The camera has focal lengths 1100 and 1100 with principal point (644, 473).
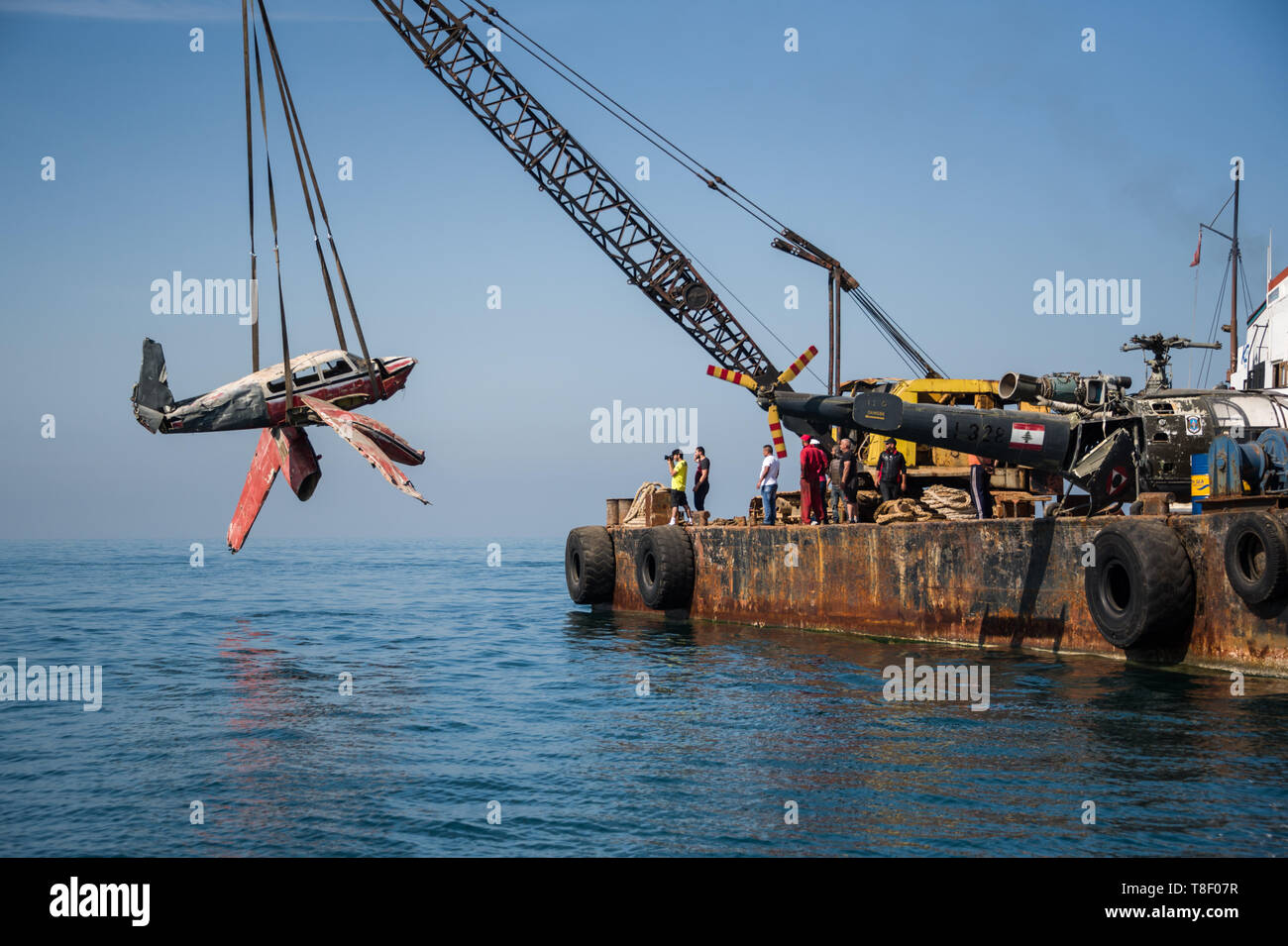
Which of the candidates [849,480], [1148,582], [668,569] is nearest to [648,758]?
[1148,582]

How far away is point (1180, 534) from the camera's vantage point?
16.9m

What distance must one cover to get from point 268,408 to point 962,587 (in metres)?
13.2

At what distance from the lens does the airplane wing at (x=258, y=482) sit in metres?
17.7

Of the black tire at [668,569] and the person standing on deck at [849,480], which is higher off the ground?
the person standing on deck at [849,480]

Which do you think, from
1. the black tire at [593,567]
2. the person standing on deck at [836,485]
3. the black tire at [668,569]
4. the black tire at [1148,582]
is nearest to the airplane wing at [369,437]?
the black tire at [1148,582]

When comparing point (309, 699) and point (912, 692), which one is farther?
point (309, 699)

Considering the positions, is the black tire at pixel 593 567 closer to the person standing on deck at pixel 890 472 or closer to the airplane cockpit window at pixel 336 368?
the person standing on deck at pixel 890 472

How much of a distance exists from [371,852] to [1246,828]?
25.4 ft

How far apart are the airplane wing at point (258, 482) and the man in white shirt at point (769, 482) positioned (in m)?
12.2

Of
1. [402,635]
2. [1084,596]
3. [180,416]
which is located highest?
[180,416]

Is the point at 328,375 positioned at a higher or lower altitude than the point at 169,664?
higher
